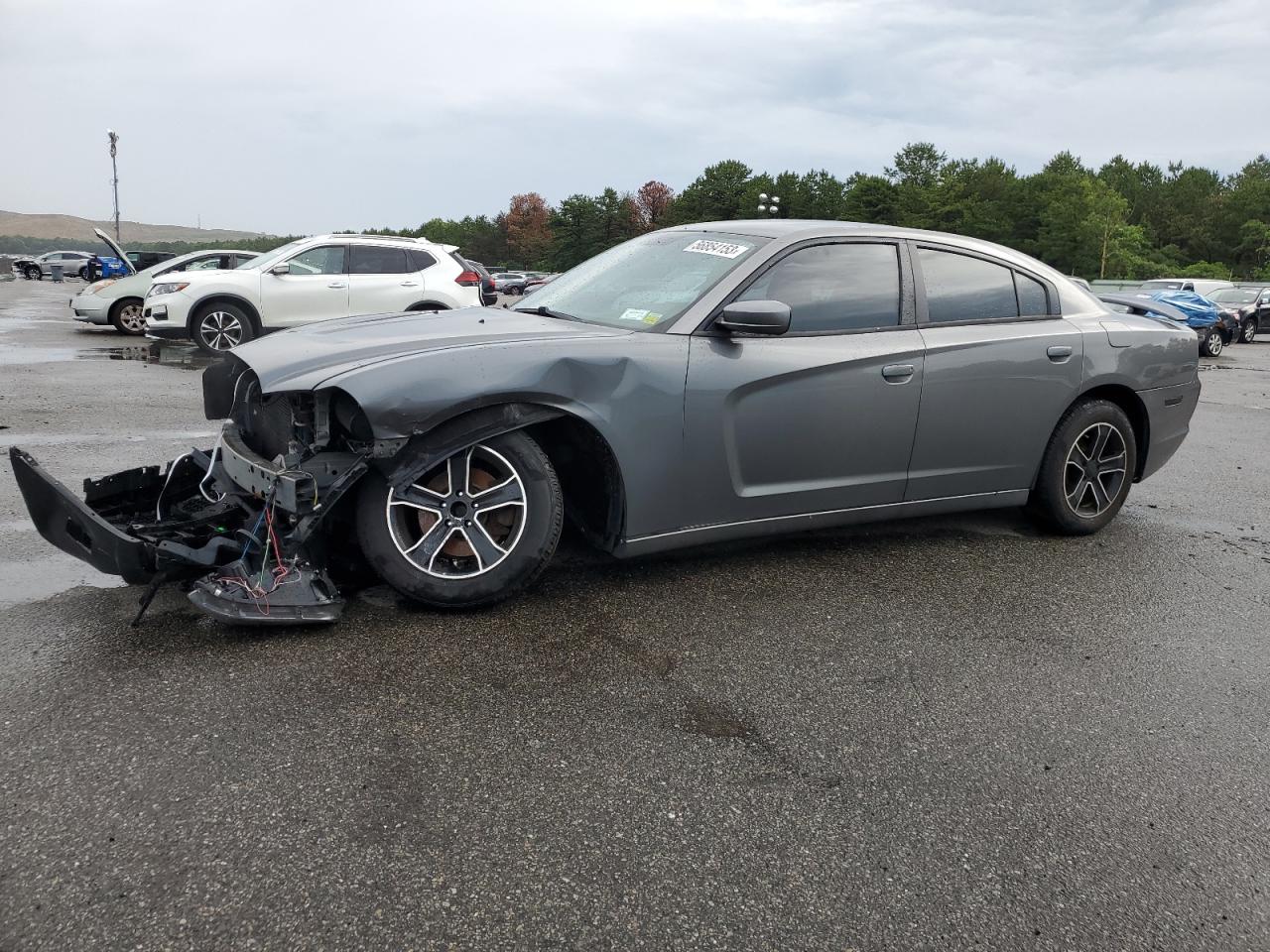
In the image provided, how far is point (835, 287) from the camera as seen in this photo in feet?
14.1

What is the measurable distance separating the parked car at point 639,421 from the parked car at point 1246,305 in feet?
78.9

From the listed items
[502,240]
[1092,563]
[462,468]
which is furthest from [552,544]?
[502,240]

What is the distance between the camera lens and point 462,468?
3492 mm

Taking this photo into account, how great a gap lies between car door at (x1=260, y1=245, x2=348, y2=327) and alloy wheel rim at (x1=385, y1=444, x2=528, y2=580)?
1011 cm

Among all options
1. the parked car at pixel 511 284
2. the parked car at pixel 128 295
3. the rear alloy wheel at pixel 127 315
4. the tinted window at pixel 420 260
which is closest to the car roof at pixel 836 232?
the tinted window at pixel 420 260

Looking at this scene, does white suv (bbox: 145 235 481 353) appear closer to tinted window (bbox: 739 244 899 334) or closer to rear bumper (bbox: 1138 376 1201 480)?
tinted window (bbox: 739 244 899 334)

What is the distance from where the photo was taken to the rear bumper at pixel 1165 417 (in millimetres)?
5188

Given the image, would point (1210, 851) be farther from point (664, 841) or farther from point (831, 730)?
point (664, 841)

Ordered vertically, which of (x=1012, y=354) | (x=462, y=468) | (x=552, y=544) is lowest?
(x=552, y=544)

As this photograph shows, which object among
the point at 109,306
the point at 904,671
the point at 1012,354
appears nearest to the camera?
the point at 904,671

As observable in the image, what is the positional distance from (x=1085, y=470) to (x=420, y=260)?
33.8ft

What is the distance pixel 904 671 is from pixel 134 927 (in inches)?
94.3

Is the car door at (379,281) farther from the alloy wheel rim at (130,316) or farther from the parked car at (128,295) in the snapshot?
the alloy wheel rim at (130,316)

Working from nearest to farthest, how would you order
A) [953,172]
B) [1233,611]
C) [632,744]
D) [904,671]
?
[632,744]
[904,671]
[1233,611]
[953,172]
